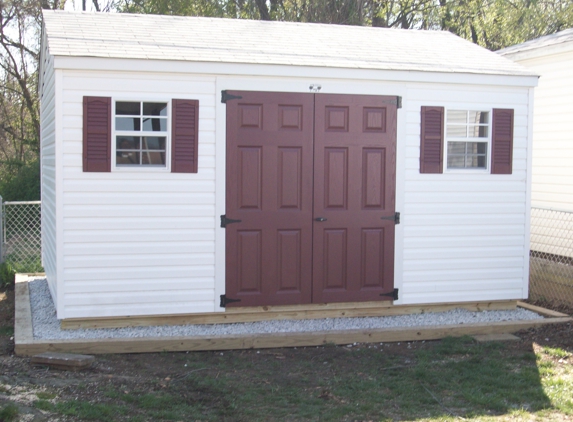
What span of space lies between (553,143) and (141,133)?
6.48 metres

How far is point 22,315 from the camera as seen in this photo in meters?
8.01

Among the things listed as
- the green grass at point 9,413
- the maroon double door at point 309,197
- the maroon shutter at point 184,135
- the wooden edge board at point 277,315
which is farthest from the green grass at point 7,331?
the green grass at point 9,413

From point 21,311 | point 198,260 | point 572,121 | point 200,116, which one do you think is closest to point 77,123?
point 200,116

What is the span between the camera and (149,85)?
7.41 m

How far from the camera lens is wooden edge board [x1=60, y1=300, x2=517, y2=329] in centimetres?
749

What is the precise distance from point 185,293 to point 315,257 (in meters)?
1.51

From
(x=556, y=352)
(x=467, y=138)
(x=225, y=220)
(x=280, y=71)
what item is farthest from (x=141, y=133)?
(x=556, y=352)

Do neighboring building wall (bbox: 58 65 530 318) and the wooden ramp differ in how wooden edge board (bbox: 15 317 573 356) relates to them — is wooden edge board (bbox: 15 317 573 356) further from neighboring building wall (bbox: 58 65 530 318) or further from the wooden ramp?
neighboring building wall (bbox: 58 65 530 318)

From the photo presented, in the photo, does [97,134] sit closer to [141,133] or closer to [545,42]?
[141,133]

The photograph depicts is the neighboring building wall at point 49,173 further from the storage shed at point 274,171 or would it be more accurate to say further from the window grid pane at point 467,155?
the window grid pane at point 467,155

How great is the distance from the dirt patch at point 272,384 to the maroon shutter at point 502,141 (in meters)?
2.06

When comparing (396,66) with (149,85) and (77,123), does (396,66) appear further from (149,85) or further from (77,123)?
(77,123)

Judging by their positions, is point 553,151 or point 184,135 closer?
point 184,135

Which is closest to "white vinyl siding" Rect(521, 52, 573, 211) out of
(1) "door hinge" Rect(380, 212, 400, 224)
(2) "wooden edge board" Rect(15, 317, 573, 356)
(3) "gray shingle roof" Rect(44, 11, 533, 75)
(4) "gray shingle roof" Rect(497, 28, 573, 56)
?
(4) "gray shingle roof" Rect(497, 28, 573, 56)
